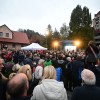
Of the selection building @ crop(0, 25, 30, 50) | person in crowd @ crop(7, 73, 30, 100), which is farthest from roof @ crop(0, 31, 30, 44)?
person in crowd @ crop(7, 73, 30, 100)

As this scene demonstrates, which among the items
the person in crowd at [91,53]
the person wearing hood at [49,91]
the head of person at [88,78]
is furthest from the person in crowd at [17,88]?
the person in crowd at [91,53]

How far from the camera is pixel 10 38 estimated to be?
62.6 m

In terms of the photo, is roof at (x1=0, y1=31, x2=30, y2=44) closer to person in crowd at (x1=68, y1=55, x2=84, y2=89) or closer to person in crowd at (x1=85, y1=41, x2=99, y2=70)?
person in crowd at (x1=68, y1=55, x2=84, y2=89)

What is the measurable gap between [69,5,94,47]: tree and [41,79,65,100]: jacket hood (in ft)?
210

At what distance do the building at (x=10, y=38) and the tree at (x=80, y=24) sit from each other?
53.3 feet

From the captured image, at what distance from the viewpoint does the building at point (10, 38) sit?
60.8 metres

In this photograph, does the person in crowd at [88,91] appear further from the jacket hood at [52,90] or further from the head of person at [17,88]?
the head of person at [17,88]

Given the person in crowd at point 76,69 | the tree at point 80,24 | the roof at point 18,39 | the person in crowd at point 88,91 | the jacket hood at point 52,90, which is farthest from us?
the tree at point 80,24

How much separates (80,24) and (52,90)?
75.2m

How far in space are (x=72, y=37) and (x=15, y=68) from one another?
6541 centimetres

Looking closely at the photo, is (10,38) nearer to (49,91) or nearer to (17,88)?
(49,91)

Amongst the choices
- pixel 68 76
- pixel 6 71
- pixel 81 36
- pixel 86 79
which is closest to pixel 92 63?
pixel 68 76

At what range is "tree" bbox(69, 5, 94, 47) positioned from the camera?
228 ft

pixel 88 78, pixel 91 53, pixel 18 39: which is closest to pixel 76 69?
pixel 91 53
